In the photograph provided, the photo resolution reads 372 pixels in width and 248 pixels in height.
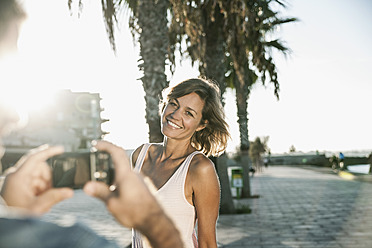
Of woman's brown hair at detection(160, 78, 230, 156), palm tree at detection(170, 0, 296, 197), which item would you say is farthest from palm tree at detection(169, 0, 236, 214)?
woman's brown hair at detection(160, 78, 230, 156)

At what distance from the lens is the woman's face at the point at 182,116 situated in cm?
261

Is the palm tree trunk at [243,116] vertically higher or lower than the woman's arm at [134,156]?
Result: higher

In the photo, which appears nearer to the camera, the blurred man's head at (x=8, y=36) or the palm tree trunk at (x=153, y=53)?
the blurred man's head at (x=8, y=36)

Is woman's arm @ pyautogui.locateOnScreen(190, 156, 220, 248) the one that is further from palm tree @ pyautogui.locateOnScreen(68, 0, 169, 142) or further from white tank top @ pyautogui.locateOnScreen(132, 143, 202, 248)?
palm tree @ pyautogui.locateOnScreen(68, 0, 169, 142)

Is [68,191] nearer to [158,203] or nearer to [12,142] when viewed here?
[158,203]

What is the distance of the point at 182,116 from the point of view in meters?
2.62

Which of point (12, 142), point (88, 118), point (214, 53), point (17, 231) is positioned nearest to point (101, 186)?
point (17, 231)

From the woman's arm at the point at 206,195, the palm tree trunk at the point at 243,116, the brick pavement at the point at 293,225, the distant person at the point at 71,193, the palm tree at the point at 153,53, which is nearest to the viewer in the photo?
the distant person at the point at 71,193

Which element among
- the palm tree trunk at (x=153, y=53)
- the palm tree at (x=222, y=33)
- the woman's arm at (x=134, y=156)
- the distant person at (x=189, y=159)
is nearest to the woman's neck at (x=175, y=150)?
the distant person at (x=189, y=159)

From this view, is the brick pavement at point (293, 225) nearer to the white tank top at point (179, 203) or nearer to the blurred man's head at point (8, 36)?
the white tank top at point (179, 203)

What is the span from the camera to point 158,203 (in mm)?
750

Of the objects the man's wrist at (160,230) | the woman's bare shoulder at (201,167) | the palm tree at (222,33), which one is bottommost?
the man's wrist at (160,230)

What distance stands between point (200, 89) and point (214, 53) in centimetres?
778

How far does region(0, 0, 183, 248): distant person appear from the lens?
63 cm
